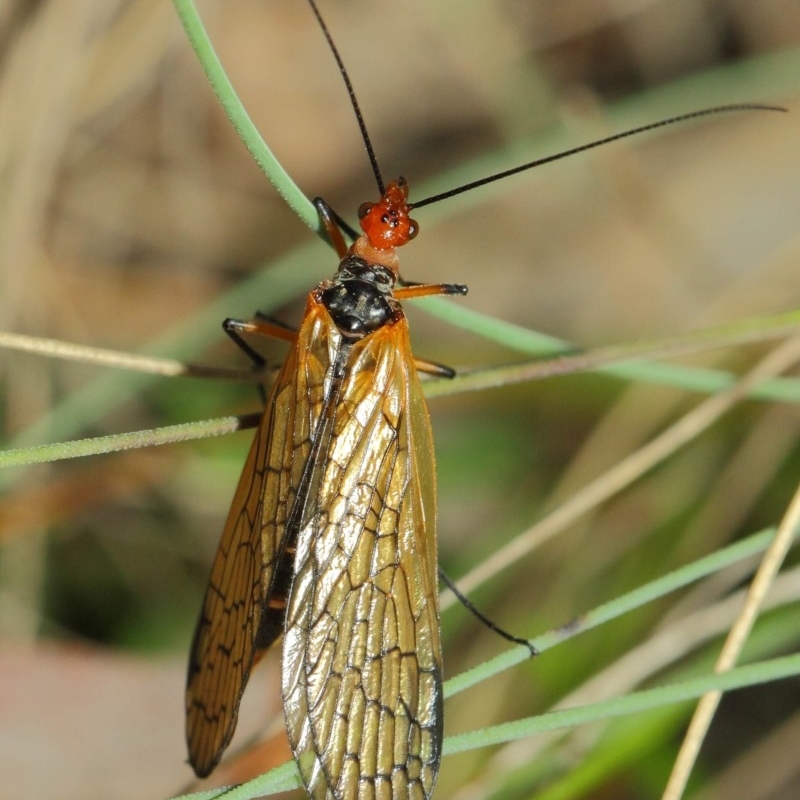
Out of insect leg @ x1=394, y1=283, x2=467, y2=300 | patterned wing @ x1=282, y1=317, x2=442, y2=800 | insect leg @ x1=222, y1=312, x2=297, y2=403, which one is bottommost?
patterned wing @ x1=282, y1=317, x2=442, y2=800

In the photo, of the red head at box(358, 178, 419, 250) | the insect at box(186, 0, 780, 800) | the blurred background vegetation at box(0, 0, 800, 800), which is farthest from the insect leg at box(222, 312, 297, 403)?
the blurred background vegetation at box(0, 0, 800, 800)

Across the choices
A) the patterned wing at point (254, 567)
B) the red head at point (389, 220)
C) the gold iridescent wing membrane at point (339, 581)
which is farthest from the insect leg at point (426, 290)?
the patterned wing at point (254, 567)

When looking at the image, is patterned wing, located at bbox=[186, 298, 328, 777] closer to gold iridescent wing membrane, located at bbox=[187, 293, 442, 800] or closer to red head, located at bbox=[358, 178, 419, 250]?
gold iridescent wing membrane, located at bbox=[187, 293, 442, 800]

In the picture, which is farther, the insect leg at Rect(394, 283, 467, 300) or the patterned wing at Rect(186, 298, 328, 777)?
the insect leg at Rect(394, 283, 467, 300)

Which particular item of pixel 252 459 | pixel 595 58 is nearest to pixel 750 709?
pixel 252 459

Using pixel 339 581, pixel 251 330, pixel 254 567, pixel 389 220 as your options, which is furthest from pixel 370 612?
pixel 389 220

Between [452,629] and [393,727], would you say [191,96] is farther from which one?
[393,727]
